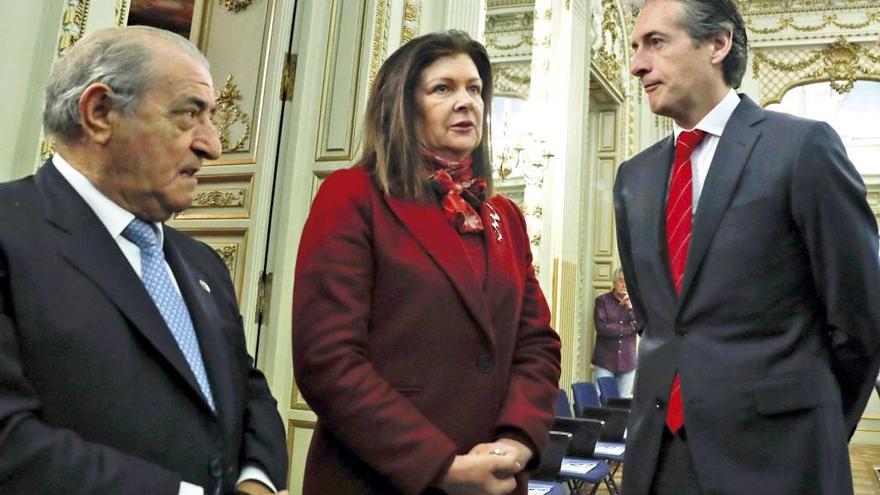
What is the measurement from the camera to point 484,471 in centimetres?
134

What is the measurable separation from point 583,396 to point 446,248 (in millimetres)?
3887

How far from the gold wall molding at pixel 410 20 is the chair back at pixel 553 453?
1886 millimetres

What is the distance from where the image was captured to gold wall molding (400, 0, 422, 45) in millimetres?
3583

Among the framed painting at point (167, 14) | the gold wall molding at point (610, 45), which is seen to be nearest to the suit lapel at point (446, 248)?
the framed painting at point (167, 14)

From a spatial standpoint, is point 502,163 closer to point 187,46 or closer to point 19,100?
point 19,100

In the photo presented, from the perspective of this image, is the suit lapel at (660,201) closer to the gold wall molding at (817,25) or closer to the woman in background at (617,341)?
the woman in background at (617,341)

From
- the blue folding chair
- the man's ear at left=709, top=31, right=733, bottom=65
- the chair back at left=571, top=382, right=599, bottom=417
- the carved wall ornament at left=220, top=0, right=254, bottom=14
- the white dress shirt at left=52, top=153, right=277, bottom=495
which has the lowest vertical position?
the blue folding chair

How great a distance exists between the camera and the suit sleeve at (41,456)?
0.98 m

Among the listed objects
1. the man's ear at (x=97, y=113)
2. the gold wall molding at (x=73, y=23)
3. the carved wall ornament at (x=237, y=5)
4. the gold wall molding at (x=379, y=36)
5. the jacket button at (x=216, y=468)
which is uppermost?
the carved wall ornament at (x=237, y=5)

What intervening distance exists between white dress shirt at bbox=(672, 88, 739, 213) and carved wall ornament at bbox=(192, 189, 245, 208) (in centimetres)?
224

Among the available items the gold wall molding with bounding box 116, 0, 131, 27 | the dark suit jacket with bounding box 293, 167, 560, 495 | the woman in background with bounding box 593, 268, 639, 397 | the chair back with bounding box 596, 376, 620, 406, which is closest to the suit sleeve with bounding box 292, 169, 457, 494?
the dark suit jacket with bounding box 293, 167, 560, 495

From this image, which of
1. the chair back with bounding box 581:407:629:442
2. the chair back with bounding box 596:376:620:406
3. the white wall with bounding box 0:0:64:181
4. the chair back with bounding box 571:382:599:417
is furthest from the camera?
the chair back with bounding box 596:376:620:406

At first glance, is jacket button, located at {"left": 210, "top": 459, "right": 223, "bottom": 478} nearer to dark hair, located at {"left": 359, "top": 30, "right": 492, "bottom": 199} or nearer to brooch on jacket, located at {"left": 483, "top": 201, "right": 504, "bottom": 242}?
dark hair, located at {"left": 359, "top": 30, "right": 492, "bottom": 199}

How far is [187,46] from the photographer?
130 centimetres
